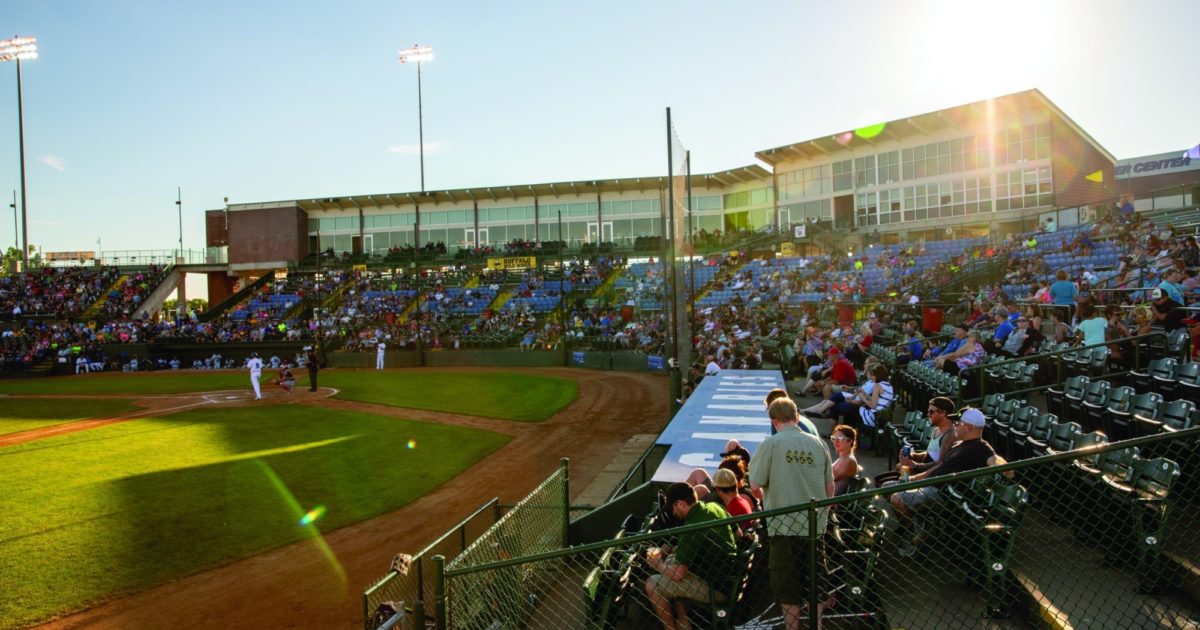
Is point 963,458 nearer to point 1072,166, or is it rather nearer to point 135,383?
point 135,383

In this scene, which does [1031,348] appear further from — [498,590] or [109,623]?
[109,623]

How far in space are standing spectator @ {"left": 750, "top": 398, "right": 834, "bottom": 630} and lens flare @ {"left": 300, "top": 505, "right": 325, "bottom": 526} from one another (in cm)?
862

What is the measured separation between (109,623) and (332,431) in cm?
1157

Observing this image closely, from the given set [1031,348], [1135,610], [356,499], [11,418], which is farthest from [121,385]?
[1135,610]

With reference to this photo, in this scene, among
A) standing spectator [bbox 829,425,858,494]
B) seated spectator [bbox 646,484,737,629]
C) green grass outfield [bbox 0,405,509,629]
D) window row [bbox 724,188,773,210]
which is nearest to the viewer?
seated spectator [bbox 646,484,737,629]

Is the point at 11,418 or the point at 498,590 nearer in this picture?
the point at 498,590

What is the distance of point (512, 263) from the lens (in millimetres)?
50781

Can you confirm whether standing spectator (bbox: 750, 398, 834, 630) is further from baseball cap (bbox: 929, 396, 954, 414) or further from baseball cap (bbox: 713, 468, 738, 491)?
baseball cap (bbox: 929, 396, 954, 414)

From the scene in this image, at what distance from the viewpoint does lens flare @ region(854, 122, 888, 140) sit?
137 ft

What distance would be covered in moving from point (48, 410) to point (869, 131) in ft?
138

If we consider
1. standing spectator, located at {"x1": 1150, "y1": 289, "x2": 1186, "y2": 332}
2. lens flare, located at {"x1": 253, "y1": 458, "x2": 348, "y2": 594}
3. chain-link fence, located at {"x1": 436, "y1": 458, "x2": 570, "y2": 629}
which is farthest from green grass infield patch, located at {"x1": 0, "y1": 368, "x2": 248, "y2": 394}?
standing spectator, located at {"x1": 1150, "y1": 289, "x2": 1186, "y2": 332}

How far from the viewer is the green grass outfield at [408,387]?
78.9ft

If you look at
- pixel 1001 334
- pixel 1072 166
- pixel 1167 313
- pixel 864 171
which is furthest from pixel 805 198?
pixel 1167 313

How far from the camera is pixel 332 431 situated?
770 inches
